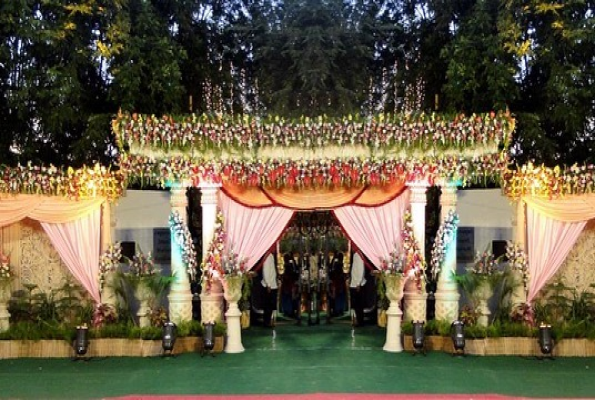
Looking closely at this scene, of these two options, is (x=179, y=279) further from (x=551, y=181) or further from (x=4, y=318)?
(x=551, y=181)

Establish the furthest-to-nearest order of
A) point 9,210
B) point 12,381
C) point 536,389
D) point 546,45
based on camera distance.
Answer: point 546,45 < point 9,210 < point 12,381 < point 536,389

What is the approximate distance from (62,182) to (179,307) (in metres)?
2.99

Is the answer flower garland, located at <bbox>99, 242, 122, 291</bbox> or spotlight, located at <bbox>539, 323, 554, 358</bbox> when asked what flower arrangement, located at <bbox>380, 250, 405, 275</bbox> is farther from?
flower garland, located at <bbox>99, 242, 122, 291</bbox>

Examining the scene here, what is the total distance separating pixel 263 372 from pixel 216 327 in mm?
1993

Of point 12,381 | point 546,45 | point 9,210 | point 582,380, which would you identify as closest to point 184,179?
point 9,210

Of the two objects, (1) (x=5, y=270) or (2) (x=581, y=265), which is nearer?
(1) (x=5, y=270)

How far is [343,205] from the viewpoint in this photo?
13.8 meters

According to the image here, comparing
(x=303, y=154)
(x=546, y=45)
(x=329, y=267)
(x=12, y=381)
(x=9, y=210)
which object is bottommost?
(x=12, y=381)

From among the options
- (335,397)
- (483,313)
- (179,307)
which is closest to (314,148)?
(179,307)

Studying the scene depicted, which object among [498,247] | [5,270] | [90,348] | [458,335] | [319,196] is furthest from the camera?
[498,247]

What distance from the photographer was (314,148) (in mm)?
13305

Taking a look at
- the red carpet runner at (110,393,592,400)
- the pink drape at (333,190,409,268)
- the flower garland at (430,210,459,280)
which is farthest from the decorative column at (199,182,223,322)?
the flower garland at (430,210,459,280)

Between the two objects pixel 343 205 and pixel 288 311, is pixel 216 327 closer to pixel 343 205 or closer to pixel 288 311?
pixel 343 205

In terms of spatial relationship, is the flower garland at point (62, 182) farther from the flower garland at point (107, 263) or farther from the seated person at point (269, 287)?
the seated person at point (269, 287)
